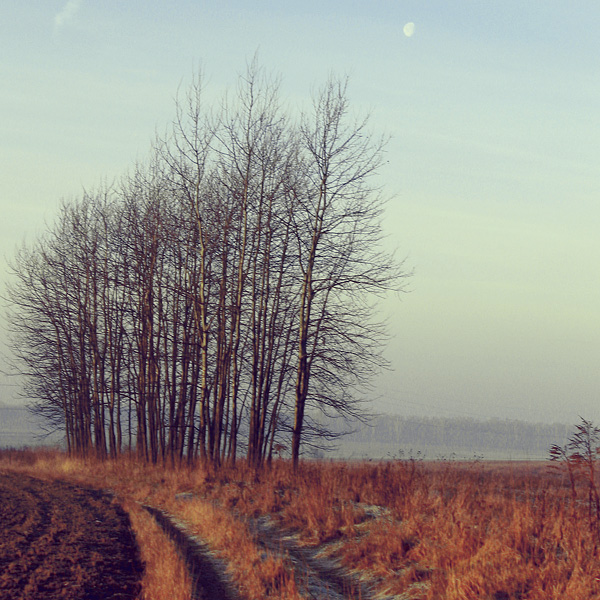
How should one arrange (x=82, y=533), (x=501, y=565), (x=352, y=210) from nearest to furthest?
(x=501, y=565) < (x=82, y=533) < (x=352, y=210)

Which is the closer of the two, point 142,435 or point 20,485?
point 20,485

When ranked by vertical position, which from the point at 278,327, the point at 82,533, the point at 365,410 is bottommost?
the point at 82,533

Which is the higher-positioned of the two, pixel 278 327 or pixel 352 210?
pixel 352 210

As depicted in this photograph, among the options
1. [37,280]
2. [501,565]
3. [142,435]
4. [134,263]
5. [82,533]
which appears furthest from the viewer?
[37,280]

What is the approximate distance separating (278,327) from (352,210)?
519 centimetres

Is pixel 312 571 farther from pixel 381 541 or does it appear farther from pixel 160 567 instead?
pixel 160 567

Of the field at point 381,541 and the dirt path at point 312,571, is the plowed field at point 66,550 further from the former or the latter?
the dirt path at point 312,571

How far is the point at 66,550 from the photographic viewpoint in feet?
34.7

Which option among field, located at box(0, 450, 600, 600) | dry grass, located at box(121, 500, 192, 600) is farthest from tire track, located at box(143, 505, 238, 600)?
dry grass, located at box(121, 500, 192, 600)

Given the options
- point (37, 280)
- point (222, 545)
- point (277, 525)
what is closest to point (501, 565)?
point (222, 545)

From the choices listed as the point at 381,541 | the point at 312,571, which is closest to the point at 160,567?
the point at 312,571

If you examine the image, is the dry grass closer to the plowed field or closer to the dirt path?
the plowed field

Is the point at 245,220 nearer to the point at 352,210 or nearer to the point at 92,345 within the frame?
the point at 352,210

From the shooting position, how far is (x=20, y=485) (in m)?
21.4
